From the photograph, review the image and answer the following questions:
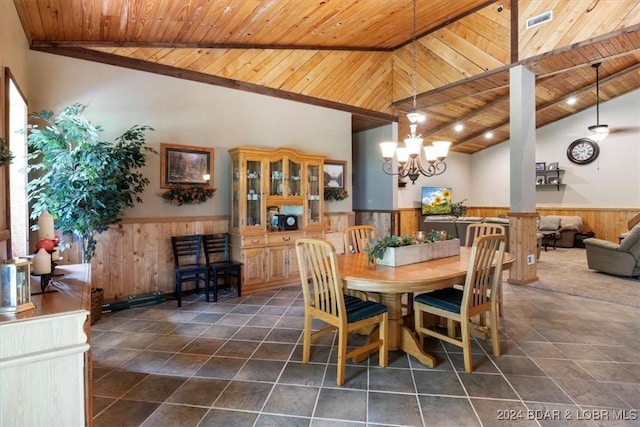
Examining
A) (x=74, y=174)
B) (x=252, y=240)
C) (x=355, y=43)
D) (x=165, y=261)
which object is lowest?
(x=165, y=261)

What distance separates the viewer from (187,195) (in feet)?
14.1

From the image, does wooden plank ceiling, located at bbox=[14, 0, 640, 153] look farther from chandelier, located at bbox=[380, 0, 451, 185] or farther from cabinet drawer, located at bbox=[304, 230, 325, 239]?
cabinet drawer, located at bbox=[304, 230, 325, 239]

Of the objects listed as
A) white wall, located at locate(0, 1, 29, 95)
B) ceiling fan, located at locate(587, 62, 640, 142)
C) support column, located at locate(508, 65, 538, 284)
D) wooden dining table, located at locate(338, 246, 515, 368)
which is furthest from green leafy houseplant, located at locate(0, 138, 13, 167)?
ceiling fan, located at locate(587, 62, 640, 142)

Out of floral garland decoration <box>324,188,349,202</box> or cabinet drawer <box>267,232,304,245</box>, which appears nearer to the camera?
cabinet drawer <box>267,232,304,245</box>

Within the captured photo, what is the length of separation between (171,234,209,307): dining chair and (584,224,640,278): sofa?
5953 millimetres

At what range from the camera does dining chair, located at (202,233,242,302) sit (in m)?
4.19

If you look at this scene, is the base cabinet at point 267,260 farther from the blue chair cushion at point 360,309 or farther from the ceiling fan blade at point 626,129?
the ceiling fan blade at point 626,129

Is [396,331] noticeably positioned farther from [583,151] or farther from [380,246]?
[583,151]

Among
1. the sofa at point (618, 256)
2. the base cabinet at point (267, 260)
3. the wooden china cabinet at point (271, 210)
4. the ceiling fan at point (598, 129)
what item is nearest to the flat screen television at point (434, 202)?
the ceiling fan at point (598, 129)

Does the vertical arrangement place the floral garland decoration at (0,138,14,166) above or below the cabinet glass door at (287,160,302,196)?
below

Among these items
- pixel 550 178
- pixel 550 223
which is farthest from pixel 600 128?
pixel 550 223

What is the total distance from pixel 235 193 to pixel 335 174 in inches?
76.7

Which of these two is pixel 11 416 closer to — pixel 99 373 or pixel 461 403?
pixel 99 373

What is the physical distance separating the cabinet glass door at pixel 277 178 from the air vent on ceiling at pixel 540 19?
12.8 feet
